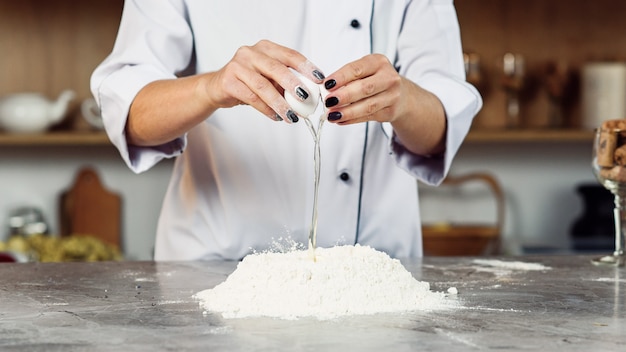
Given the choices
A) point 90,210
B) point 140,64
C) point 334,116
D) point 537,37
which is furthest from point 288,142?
point 537,37

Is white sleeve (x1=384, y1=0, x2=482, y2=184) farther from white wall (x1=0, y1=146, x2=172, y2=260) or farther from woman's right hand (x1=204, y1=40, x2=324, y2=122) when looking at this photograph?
white wall (x1=0, y1=146, x2=172, y2=260)

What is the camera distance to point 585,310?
1033mm

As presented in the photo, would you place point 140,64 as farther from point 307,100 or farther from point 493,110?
point 493,110

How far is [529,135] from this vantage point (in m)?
2.64

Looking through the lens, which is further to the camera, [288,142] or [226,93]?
[288,142]

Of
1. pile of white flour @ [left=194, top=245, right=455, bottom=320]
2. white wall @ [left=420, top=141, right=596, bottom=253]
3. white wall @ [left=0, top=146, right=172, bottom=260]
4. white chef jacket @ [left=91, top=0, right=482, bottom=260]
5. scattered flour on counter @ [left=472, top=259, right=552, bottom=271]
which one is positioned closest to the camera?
pile of white flour @ [left=194, top=245, right=455, bottom=320]

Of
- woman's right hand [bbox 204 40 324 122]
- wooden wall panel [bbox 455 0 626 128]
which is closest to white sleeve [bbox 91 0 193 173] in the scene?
woman's right hand [bbox 204 40 324 122]

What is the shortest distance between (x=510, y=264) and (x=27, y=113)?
5.14 feet

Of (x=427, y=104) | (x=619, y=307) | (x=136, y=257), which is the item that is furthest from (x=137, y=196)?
(x=619, y=307)

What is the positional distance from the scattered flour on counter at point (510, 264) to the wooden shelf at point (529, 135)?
122 cm

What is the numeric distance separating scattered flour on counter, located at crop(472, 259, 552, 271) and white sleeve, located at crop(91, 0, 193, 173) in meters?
0.47

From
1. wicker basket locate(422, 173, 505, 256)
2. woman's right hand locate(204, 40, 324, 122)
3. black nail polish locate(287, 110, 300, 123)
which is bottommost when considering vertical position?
wicker basket locate(422, 173, 505, 256)

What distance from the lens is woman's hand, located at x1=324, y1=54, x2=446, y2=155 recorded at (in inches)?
44.4

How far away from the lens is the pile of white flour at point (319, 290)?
102 centimetres
